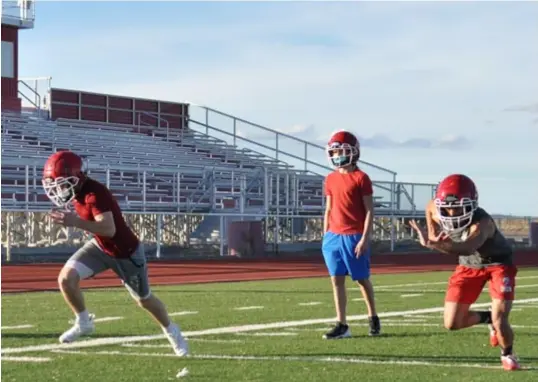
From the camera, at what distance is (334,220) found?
10852 mm

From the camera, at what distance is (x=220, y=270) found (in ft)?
77.0

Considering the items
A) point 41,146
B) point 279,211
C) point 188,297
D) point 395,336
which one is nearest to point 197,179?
point 279,211

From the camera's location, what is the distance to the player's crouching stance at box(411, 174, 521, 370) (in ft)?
26.7

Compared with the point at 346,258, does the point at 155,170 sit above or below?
above

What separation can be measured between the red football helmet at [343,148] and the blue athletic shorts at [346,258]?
26.2 inches

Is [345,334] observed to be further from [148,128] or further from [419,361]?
[148,128]

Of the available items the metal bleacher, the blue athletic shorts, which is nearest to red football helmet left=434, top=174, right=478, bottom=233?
the blue athletic shorts

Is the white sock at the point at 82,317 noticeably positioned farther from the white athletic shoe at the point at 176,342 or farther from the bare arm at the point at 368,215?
the bare arm at the point at 368,215

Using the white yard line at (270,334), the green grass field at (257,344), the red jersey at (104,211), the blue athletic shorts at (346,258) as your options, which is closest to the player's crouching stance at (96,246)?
the red jersey at (104,211)

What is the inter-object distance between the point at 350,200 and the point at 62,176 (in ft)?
9.95

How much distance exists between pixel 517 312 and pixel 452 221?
17.5 ft

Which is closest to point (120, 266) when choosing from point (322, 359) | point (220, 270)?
point (322, 359)

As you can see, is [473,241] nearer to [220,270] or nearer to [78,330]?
[78,330]

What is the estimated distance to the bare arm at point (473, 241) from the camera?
317 inches
